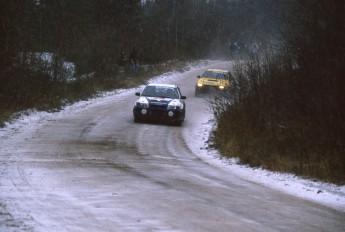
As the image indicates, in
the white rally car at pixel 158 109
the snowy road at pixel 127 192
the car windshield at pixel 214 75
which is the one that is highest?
the car windshield at pixel 214 75

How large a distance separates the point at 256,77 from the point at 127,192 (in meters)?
9.32

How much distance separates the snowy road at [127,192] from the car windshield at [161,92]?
19.2 ft

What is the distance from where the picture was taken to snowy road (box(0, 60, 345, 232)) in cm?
796

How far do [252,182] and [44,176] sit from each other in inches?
172

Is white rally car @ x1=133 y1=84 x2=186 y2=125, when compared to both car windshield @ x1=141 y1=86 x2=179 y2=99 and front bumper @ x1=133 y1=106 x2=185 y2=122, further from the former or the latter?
car windshield @ x1=141 y1=86 x2=179 y2=99

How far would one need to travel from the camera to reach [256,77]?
18422 millimetres

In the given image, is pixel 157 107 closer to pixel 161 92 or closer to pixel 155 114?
pixel 155 114

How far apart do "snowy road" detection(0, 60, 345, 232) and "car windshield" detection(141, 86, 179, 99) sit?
585 centimetres

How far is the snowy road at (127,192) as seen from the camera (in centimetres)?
796

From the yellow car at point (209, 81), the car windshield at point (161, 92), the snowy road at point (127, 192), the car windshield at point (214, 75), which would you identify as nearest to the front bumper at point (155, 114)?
the car windshield at point (161, 92)

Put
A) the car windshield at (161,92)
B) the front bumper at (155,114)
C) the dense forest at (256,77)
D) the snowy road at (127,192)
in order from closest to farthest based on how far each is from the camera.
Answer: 1. the snowy road at (127,192)
2. the dense forest at (256,77)
3. the front bumper at (155,114)
4. the car windshield at (161,92)

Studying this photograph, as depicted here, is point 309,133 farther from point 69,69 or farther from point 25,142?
point 69,69

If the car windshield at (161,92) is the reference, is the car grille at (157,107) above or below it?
below

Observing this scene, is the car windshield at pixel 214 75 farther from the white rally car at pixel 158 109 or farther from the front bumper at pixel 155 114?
the front bumper at pixel 155 114
